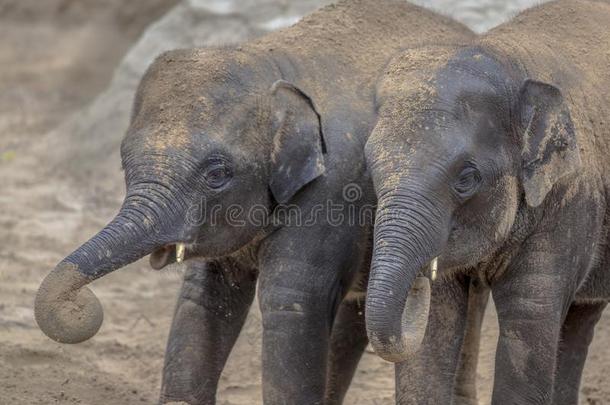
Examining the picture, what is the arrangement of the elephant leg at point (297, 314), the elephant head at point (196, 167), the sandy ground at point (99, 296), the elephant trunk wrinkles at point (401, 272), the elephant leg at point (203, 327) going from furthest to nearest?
the sandy ground at point (99, 296), the elephant leg at point (203, 327), the elephant leg at point (297, 314), the elephant head at point (196, 167), the elephant trunk wrinkles at point (401, 272)

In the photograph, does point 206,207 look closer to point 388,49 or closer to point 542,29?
Result: point 388,49

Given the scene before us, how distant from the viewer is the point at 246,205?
662 cm

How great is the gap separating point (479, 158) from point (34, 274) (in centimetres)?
440

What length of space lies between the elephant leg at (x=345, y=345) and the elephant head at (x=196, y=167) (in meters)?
1.03

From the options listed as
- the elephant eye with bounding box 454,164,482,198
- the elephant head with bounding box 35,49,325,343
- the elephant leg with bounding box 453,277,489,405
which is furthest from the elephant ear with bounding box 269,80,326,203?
the elephant leg with bounding box 453,277,489,405

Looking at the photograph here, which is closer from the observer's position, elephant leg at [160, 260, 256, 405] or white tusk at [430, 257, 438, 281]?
white tusk at [430, 257, 438, 281]

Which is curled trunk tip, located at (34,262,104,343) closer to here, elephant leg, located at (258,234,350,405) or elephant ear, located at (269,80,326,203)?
elephant leg, located at (258,234,350,405)

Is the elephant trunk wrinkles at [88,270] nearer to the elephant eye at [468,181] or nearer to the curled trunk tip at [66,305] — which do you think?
the curled trunk tip at [66,305]

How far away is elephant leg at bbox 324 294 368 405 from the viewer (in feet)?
24.7

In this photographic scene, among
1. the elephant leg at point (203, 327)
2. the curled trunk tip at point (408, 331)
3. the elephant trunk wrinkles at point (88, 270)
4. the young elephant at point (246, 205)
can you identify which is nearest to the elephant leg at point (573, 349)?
the young elephant at point (246, 205)

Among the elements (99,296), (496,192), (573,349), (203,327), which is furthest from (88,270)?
(99,296)

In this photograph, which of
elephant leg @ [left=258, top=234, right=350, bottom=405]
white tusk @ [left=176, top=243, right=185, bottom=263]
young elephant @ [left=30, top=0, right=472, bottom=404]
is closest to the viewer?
young elephant @ [left=30, top=0, right=472, bottom=404]

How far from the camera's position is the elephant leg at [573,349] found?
7.47m

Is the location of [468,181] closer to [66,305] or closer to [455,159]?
[455,159]
